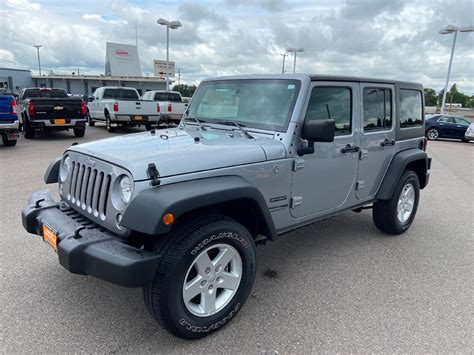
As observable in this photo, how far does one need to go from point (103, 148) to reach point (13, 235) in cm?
232

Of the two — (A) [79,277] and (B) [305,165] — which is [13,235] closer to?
(A) [79,277]

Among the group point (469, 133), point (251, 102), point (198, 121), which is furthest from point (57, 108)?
point (469, 133)

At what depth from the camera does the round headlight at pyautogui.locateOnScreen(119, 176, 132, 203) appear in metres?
2.47

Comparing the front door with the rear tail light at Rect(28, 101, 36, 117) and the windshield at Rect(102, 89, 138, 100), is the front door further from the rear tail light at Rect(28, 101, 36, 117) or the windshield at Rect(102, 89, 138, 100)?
the windshield at Rect(102, 89, 138, 100)

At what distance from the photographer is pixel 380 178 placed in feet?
14.5

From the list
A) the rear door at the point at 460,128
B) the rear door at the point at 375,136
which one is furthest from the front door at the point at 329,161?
the rear door at the point at 460,128

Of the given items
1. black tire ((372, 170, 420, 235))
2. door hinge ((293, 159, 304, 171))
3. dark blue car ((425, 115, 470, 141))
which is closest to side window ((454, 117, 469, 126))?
dark blue car ((425, 115, 470, 141))

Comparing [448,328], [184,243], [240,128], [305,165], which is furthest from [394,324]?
[240,128]

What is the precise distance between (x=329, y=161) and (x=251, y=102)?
0.95 m

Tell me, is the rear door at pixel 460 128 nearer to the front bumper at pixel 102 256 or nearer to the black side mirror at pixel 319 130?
the black side mirror at pixel 319 130

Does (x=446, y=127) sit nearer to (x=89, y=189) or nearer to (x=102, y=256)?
(x=89, y=189)

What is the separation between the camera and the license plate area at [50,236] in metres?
2.63

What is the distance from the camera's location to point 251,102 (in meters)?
3.58

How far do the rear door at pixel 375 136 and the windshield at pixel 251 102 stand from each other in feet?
3.61
